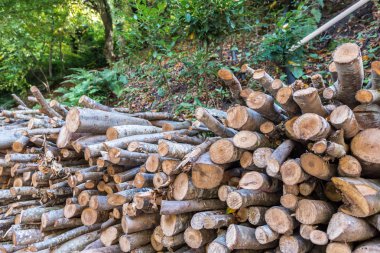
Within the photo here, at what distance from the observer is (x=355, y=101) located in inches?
76.6

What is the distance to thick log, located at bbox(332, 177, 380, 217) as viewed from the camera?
59.1 inches

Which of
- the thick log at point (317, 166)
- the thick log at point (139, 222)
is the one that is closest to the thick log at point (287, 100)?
the thick log at point (317, 166)

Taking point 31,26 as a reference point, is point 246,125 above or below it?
below

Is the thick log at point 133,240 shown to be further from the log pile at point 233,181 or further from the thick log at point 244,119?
the thick log at point 244,119

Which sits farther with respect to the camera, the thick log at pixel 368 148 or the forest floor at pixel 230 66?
the forest floor at pixel 230 66

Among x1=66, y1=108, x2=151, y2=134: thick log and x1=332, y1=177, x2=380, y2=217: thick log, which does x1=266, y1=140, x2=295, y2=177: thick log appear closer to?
x1=332, y1=177, x2=380, y2=217: thick log

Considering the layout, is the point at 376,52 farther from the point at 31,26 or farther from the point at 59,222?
the point at 31,26

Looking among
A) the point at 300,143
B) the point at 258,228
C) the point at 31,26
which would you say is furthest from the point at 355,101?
the point at 31,26

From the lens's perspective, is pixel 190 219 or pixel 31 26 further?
pixel 31 26

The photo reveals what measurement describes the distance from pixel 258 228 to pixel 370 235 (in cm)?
55

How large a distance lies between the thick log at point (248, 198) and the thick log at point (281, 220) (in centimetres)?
12

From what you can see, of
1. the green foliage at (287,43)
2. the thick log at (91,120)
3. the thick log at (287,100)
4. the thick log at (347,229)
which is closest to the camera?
the thick log at (347,229)

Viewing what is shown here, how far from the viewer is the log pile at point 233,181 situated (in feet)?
5.28

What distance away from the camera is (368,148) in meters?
1.60
